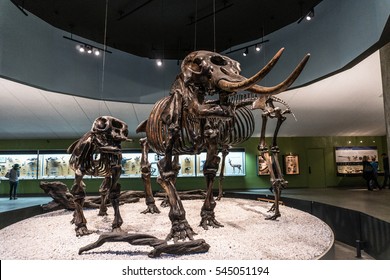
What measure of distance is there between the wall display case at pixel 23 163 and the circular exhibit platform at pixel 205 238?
5754 mm

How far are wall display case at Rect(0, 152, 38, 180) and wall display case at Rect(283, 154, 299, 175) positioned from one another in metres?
10.9

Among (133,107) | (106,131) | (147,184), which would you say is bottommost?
(147,184)

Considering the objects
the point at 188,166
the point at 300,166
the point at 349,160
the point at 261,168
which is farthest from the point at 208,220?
the point at 349,160

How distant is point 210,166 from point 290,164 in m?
9.89

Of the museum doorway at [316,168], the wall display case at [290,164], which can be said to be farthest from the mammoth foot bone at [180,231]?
the museum doorway at [316,168]

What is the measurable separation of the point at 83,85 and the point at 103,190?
15.3 feet

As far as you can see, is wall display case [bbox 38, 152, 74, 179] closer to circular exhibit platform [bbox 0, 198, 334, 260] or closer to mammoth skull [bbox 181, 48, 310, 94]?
circular exhibit platform [bbox 0, 198, 334, 260]

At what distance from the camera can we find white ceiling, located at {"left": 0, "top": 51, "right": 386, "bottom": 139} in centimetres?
762

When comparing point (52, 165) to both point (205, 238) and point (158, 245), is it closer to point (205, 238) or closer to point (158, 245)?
point (205, 238)

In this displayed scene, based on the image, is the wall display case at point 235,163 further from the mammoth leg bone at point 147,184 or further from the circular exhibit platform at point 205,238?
the circular exhibit platform at point 205,238

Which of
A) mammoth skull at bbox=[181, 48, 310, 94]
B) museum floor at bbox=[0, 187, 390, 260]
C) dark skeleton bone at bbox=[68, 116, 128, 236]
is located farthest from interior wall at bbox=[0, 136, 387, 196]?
mammoth skull at bbox=[181, 48, 310, 94]

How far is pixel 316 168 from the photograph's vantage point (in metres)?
12.8

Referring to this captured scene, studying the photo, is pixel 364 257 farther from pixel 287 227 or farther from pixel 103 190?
pixel 103 190

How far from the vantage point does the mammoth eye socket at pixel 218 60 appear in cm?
321
